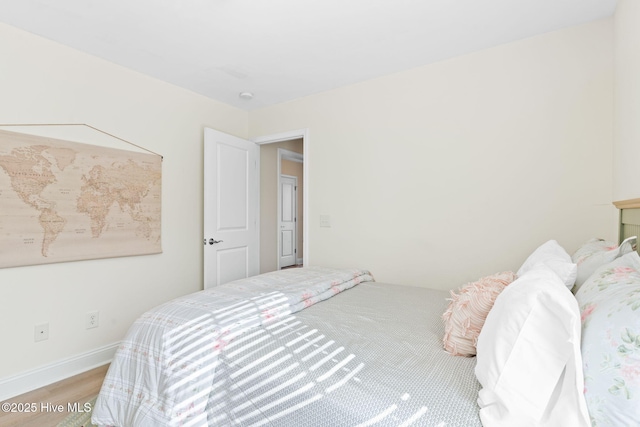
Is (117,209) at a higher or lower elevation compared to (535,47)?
lower

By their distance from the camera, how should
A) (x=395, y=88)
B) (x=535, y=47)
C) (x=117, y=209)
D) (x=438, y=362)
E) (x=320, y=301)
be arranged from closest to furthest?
1. (x=438, y=362)
2. (x=320, y=301)
3. (x=535, y=47)
4. (x=117, y=209)
5. (x=395, y=88)

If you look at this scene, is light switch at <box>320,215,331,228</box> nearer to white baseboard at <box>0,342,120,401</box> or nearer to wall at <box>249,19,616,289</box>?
wall at <box>249,19,616,289</box>

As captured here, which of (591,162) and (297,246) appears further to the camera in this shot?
(297,246)

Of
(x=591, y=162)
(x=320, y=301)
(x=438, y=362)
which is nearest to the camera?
(x=438, y=362)

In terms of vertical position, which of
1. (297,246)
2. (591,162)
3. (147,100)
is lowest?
(297,246)

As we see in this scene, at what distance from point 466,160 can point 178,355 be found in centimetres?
232

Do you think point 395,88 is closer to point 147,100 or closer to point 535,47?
point 535,47

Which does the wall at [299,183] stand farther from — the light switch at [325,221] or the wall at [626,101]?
the wall at [626,101]

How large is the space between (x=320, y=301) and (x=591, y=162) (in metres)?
1.98

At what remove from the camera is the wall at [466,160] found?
2.06 metres

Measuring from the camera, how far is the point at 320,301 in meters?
1.87

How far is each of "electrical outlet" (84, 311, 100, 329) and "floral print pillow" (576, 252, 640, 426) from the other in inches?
117

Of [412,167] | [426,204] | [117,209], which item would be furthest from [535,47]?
[117,209]

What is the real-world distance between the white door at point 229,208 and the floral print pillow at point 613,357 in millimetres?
2930
